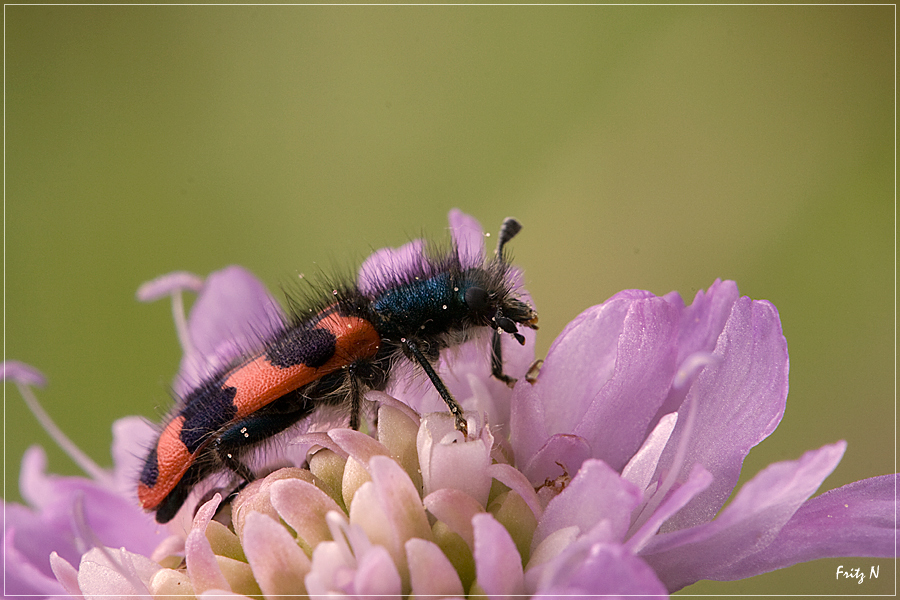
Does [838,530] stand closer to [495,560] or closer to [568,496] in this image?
[568,496]

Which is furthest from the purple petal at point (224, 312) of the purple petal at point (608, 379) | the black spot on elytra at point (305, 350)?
the purple petal at point (608, 379)

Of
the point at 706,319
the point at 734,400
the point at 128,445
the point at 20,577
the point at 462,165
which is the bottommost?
the point at 20,577

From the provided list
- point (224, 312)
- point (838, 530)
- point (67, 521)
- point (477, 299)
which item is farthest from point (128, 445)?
point (838, 530)

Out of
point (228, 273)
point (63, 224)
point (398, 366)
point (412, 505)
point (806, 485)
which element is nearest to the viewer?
point (806, 485)

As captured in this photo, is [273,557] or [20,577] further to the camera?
[20,577]

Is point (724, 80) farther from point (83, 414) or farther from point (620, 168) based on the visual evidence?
point (83, 414)

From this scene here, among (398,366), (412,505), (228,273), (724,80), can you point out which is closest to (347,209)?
(724,80)

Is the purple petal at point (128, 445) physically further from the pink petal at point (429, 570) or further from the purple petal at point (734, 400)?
the purple petal at point (734, 400)
